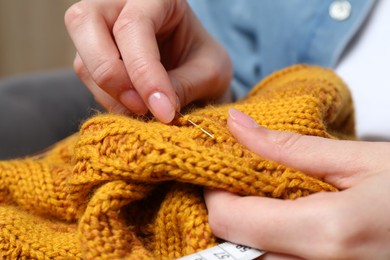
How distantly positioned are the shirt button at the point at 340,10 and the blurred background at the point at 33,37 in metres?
1.50

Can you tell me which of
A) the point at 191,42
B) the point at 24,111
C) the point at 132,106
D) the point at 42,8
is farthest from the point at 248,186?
the point at 42,8

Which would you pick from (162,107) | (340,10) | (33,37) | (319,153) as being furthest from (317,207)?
(33,37)

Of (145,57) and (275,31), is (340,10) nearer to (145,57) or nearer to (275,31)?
(275,31)

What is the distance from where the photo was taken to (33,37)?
7.74ft

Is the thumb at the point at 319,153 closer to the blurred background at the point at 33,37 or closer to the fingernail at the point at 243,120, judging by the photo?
the fingernail at the point at 243,120

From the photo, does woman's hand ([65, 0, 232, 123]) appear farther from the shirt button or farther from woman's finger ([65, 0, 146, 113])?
the shirt button

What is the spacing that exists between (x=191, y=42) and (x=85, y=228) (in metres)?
0.41

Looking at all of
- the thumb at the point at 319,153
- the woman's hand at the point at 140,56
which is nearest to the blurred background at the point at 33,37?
the woman's hand at the point at 140,56

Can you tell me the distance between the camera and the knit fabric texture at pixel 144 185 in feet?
1.64

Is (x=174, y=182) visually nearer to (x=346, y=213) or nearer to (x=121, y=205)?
(x=121, y=205)

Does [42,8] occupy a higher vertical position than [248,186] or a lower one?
higher

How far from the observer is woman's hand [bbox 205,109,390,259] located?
17.9 inches

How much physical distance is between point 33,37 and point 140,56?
6.23 feet

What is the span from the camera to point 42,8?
7.55 ft
